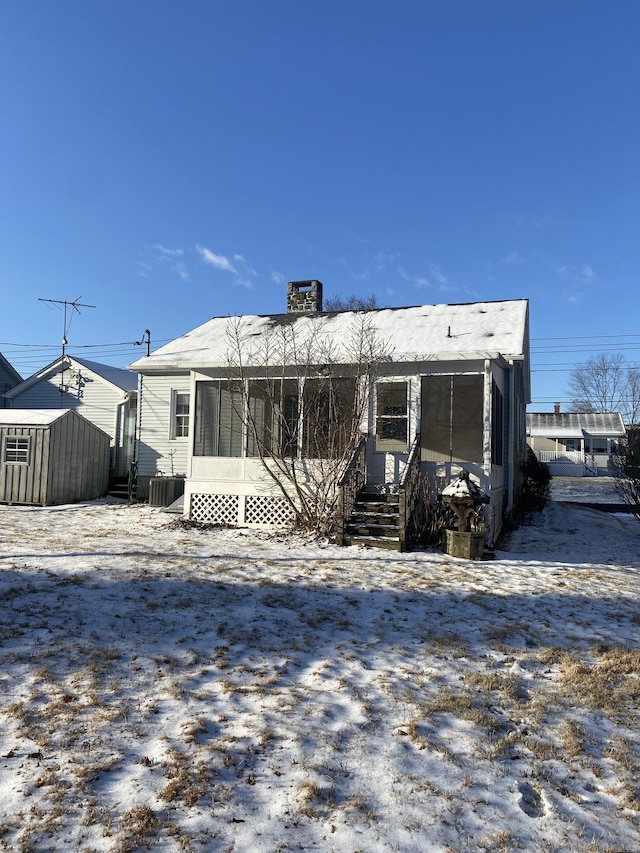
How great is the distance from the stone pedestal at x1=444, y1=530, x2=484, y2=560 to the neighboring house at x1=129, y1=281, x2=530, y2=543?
123cm

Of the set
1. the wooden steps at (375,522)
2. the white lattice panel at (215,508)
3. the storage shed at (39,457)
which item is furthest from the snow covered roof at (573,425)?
the white lattice panel at (215,508)

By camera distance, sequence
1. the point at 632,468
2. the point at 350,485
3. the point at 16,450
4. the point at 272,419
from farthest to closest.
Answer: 1. the point at 16,450
2. the point at 632,468
3. the point at 272,419
4. the point at 350,485

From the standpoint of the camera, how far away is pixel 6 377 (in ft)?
70.8

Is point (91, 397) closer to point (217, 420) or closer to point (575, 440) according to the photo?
point (217, 420)

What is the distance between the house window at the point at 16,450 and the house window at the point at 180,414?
402 centimetres

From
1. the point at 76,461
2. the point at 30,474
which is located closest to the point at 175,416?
the point at 76,461

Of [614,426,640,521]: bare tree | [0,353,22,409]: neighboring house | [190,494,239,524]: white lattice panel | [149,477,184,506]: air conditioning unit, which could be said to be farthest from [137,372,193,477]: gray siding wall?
[614,426,640,521]: bare tree

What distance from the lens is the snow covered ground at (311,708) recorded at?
274cm

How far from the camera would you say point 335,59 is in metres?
11.7

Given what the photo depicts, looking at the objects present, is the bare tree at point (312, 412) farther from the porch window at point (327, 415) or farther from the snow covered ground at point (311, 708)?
the snow covered ground at point (311, 708)

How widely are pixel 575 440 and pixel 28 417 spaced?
123 ft

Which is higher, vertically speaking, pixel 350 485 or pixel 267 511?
pixel 350 485

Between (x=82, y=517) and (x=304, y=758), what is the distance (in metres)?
10.5

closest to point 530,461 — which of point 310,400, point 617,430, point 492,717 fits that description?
point 310,400
